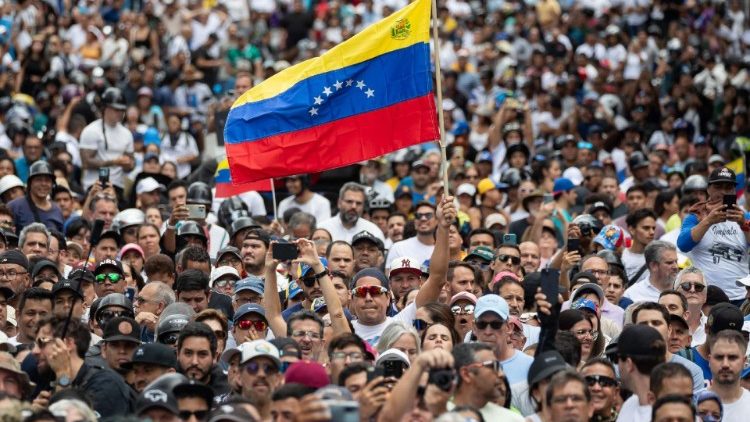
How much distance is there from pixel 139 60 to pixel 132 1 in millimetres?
3752

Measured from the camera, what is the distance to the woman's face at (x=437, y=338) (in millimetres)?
11258

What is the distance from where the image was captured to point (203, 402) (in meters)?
9.87

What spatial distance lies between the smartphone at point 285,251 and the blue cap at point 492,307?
1.46 metres

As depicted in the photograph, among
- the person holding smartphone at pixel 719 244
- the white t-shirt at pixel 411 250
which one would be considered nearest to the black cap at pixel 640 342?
the person holding smartphone at pixel 719 244

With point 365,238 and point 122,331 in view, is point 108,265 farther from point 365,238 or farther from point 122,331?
point 122,331

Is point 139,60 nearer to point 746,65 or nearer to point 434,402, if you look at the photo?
point 746,65

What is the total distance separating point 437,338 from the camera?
11320 mm

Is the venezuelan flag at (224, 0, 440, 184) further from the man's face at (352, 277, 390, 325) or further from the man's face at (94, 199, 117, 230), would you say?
the man's face at (94, 199, 117, 230)

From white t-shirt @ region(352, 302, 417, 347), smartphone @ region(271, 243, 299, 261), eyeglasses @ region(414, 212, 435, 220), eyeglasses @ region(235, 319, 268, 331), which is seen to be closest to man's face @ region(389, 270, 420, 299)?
white t-shirt @ region(352, 302, 417, 347)

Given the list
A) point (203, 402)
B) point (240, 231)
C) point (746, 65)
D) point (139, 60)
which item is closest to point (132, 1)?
point (139, 60)

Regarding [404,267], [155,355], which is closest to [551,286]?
[155,355]

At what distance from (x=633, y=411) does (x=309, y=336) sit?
239 centimetres

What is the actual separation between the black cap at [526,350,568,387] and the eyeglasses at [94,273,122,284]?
4.85 metres

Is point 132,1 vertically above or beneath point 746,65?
above
